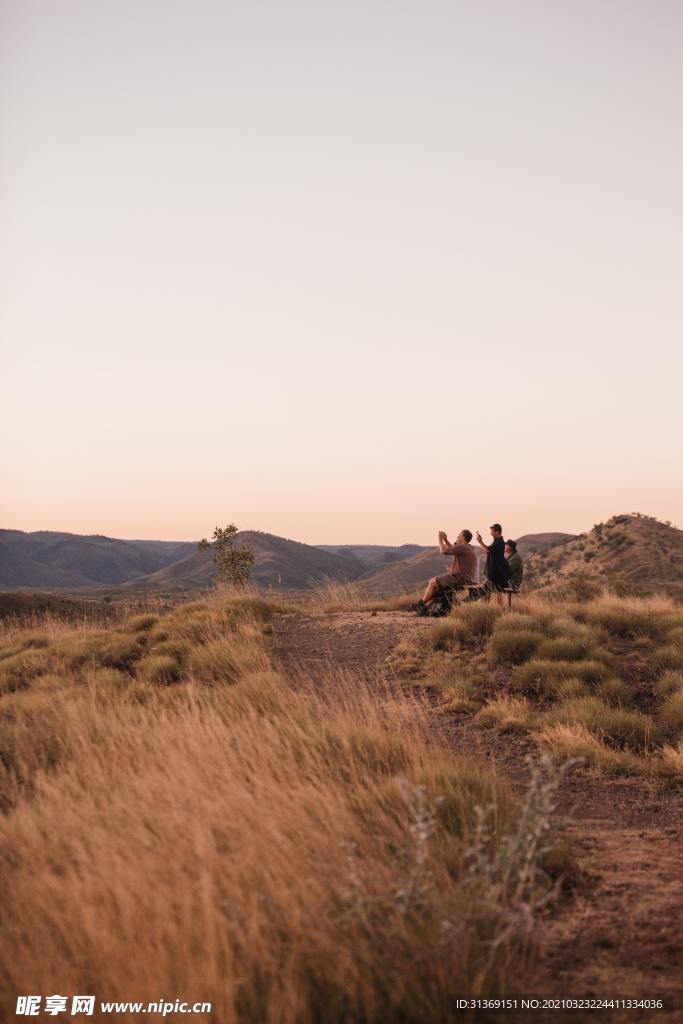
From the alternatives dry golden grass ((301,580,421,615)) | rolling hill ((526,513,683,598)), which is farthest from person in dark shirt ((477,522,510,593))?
rolling hill ((526,513,683,598))

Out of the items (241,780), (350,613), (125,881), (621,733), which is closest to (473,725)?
(621,733)

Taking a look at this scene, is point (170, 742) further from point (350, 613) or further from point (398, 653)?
point (350, 613)

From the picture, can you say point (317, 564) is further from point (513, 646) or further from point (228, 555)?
point (513, 646)

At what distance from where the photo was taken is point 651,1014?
3.21 m

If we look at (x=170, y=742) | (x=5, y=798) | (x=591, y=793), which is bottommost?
(x=591, y=793)

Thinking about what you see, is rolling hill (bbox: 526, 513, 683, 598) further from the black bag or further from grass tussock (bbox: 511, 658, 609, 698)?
grass tussock (bbox: 511, 658, 609, 698)

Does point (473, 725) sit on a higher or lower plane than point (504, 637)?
lower

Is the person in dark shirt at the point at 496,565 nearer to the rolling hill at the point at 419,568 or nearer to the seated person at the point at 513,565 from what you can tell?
the seated person at the point at 513,565

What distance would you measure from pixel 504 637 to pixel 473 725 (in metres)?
2.73

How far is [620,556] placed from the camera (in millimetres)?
45844

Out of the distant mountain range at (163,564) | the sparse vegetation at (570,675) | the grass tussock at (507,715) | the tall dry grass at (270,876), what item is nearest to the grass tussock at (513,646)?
the sparse vegetation at (570,675)

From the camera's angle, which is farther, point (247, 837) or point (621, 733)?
point (621, 733)

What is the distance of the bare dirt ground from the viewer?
3.49 metres

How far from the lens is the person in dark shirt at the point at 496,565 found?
14.3 meters
